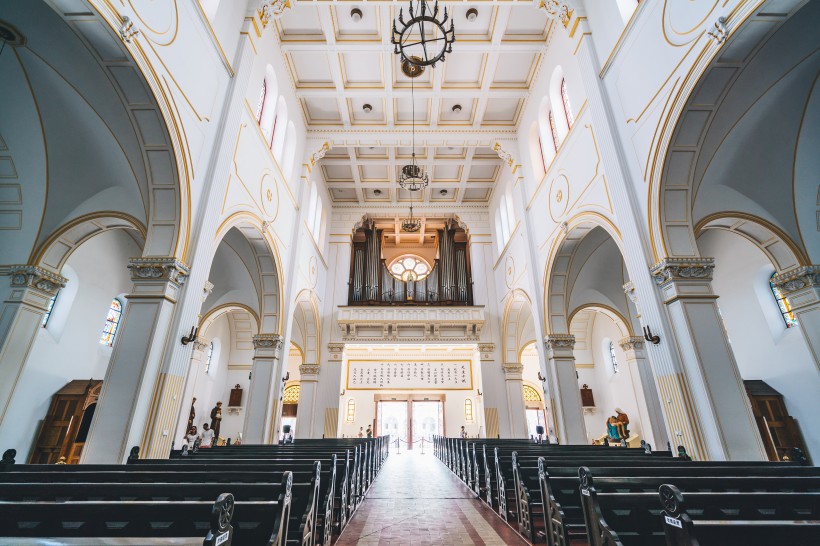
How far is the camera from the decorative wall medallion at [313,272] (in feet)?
47.4

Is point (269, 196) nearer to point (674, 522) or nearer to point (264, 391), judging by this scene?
point (264, 391)

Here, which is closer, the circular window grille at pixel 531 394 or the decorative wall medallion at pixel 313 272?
the decorative wall medallion at pixel 313 272

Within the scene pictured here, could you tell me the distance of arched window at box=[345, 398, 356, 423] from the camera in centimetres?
1933

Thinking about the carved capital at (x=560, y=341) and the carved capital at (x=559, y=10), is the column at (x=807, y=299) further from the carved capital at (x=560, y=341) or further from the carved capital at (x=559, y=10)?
the carved capital at (x=559, y=10)

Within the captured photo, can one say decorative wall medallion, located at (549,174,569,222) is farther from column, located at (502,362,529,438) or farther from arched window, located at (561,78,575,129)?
column, located at (502,362,529,438)

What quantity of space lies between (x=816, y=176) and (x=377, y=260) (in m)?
14.4

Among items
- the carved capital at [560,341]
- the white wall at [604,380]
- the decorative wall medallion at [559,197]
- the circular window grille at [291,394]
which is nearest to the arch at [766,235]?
the decorative wall medallion at [559,197]

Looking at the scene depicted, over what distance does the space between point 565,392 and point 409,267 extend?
11.2 metres

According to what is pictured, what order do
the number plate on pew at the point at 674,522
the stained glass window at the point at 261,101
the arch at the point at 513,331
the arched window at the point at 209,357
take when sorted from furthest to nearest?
the arched window at the point at 209,357 → the arch at the point at 513,331 → the stained glass window at the point at 261,101 → the number plate on pew at the point at 674,522

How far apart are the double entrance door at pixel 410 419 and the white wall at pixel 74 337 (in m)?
12.4

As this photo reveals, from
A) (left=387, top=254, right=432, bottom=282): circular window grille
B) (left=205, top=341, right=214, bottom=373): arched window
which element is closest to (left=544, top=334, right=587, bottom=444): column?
(left=387, top=254, right=432, bottom=282): circular window grille

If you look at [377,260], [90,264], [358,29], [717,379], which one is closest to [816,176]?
[717,379]

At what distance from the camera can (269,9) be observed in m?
8.98

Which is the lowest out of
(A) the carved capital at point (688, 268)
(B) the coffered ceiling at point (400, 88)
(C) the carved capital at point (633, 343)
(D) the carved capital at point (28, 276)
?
(A) the carved capital at point (688, 268)
